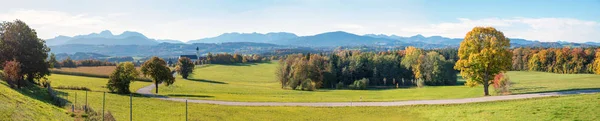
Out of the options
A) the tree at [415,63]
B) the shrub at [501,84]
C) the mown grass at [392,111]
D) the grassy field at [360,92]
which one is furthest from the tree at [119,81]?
the tree at [415,63]

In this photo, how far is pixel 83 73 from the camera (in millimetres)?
89562

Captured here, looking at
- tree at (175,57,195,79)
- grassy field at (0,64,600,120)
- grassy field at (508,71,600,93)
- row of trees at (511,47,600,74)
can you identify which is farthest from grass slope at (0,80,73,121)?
row of trees at (511,47,600,74)

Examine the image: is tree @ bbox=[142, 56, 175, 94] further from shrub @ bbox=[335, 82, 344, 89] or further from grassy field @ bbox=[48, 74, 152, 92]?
shrub @ bbox=[335, 82, 344, 89]

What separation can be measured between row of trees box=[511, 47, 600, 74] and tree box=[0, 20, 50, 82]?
115 m

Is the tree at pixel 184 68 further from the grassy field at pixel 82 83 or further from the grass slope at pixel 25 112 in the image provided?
the grass slope at pixel 25 112

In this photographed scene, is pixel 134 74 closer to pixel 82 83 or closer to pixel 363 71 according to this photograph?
pixel 82 83

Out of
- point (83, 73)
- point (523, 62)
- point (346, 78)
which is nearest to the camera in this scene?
point (83, 73)

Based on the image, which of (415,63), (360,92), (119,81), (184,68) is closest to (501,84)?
(360,92)

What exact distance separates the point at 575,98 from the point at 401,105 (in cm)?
1450

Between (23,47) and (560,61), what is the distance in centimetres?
12535

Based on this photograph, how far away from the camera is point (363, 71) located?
3974 inches

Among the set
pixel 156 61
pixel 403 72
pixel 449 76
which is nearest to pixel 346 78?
pixel 403 72

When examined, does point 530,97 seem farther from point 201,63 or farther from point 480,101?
point 201,63

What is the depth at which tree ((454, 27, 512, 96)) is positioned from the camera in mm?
40406
